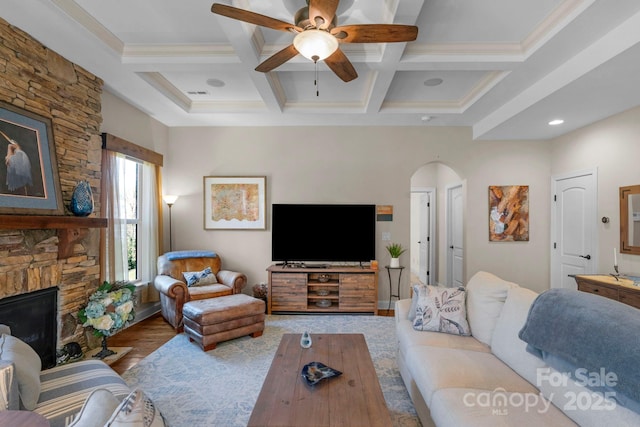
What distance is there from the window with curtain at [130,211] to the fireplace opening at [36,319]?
772mm

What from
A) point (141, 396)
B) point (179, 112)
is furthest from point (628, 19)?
point (179, 112)

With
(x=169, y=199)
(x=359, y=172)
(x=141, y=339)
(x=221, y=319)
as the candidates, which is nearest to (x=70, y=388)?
(x=221, y=319)

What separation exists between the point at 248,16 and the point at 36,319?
300 cm

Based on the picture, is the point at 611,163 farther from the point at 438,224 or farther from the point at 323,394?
the point at 323,394

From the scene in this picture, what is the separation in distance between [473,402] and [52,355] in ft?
11.2

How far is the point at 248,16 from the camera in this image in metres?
1.80

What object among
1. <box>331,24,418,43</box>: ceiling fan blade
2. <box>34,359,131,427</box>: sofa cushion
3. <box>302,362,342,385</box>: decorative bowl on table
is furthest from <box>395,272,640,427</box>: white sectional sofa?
<box>331,24,418,43</box>: ceiling fan blade

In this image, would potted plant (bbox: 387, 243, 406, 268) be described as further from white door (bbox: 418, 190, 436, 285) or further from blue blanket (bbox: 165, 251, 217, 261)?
blue blanket (bbox: 165, 251, 217, 261)

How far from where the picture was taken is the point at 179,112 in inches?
167

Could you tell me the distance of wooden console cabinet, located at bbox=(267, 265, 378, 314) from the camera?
4.36 metres

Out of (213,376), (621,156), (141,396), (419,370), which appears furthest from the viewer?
(621,156)

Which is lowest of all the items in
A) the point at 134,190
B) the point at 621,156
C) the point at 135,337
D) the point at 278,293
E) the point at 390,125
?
the point at 135,337

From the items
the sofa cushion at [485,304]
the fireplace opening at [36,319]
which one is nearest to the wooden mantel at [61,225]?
the fireplace opening at [36,319]

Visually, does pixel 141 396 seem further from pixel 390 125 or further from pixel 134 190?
pixel 390 125
